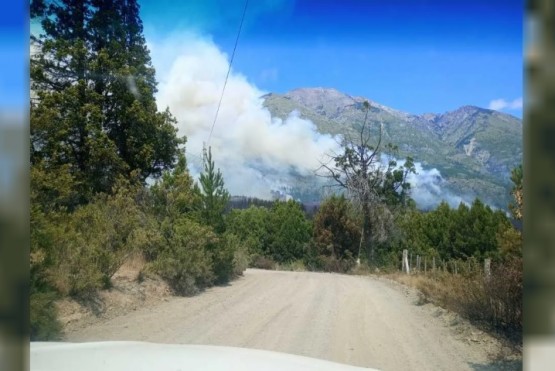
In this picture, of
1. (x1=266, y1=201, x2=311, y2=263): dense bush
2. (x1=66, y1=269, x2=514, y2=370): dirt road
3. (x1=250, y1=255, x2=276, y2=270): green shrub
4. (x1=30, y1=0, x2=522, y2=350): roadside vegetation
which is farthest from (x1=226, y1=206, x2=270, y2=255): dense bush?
(x1=66, y1=269, x2=514, y2=370): dirt road

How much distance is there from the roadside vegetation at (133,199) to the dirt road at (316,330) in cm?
90

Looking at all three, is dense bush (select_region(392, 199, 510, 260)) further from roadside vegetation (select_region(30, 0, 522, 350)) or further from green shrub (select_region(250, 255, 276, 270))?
green shrub (select_region(250, 255, 276, 270))

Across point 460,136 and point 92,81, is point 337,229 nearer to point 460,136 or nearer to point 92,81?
point 460,136

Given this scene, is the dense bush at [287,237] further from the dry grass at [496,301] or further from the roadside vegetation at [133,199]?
the dry grass at [496,301]

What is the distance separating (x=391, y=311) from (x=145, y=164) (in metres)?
13.4

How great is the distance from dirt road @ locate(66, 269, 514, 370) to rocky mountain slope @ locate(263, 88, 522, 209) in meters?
3.44

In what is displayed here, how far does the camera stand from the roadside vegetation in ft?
31.6

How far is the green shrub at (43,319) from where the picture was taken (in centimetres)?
783

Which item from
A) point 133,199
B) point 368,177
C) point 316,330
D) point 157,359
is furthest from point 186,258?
point 368,177

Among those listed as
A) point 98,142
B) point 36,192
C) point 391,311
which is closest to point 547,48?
point 391,311

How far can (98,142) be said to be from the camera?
20203 millimetres

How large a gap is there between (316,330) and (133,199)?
979cm

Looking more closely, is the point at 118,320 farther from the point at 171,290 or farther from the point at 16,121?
the point at 16,121

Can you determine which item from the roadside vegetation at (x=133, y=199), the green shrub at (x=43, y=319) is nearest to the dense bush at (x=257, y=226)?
the roadside vegetation at (x=133, y=199)
